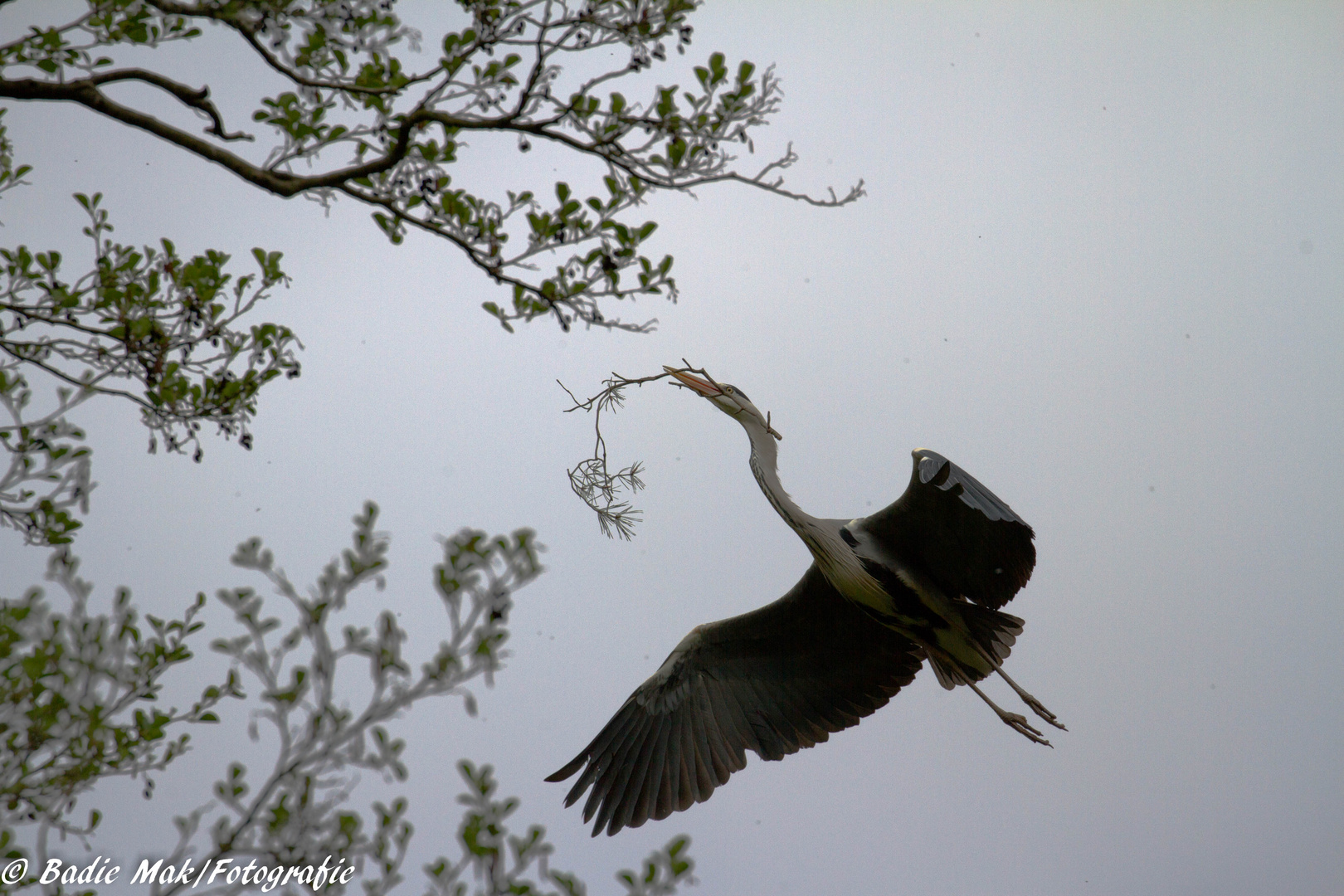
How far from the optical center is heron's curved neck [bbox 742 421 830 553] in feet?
17.7

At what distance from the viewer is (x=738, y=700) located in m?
6.43

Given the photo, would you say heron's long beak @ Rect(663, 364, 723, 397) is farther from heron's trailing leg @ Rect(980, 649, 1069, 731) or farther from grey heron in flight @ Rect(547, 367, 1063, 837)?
heron's trailing leg @ Rect(980, 649, 1069, 731)

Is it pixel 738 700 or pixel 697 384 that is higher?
pixel 697 384

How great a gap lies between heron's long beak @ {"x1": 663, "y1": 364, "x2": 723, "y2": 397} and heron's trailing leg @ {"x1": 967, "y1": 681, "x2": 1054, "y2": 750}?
1985 millimetres

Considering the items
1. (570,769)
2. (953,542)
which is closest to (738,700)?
(570,769)

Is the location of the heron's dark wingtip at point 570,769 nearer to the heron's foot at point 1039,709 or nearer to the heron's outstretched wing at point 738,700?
the heron's outstretched wing at point 738,700

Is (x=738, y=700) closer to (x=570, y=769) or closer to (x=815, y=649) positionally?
(x=815, y=649)

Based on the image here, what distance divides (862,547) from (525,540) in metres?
3.36

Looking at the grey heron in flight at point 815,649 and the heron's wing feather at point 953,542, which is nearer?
the heron's wing feather at point 953,542

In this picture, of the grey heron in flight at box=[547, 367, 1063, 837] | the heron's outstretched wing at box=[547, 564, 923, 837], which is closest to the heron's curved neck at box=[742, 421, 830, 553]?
the grey heron in flight at box=[547, 367, 1063, 837]

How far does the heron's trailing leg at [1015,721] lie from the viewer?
17.3 feet

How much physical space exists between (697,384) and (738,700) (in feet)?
6.80

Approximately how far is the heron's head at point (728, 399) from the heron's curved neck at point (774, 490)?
0.16ft

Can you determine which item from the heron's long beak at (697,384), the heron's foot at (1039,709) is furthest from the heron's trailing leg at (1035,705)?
the heron's long beak at (697,384)
